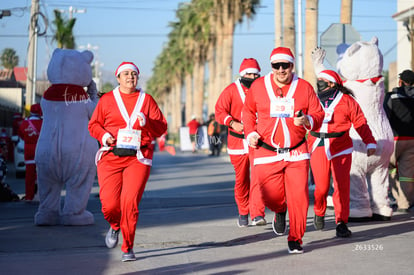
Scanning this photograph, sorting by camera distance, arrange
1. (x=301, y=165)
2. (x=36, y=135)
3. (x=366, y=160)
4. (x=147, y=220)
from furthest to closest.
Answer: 1. (x=36, y=135)
2. (x=147, y=220)
3. (x=366, y=160)
4. (x=301, y=165)

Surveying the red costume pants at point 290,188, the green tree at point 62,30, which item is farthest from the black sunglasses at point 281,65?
the green tree at point 62,30

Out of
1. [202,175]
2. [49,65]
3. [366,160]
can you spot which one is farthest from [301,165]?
[202,175]

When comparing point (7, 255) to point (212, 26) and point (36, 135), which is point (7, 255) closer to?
point (36, 135)

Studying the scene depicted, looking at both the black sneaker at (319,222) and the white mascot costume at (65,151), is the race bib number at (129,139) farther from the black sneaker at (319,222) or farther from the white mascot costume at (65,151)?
the white mascot costume at (65,151)

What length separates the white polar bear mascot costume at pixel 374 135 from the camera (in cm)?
1064

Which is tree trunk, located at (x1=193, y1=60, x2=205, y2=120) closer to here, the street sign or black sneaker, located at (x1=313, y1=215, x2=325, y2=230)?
the street sign

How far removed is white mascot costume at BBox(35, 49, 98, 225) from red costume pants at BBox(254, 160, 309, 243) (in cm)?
344

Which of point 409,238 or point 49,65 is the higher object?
point 49,65

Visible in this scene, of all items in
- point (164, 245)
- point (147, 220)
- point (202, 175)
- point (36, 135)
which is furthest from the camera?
point (202, 175)

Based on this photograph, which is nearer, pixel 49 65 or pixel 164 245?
pixel 164 245

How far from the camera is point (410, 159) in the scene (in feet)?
39.8

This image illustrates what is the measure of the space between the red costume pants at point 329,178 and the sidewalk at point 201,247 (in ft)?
1.24

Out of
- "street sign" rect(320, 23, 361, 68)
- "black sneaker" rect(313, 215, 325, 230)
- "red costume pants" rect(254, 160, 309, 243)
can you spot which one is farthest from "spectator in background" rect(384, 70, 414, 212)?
"street sign" rect(320, 23, 361, 68)

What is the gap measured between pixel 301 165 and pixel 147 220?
3824 millimetres
